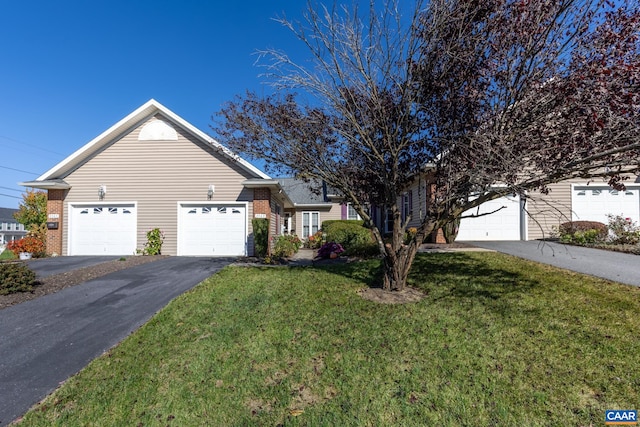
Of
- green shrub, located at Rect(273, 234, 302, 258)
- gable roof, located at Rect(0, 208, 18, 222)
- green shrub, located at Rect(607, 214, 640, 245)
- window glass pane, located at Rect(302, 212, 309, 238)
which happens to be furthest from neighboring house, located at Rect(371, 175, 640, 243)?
gable roof, located at Rect(0, 208, 18, 222)

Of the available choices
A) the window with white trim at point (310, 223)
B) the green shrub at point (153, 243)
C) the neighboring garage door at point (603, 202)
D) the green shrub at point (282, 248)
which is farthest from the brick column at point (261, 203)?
the neighboring garage door at point (603, 202)

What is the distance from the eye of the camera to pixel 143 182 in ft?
45.1

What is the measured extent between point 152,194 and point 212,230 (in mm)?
2919

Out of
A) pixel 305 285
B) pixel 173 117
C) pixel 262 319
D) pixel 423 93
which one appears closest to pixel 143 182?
pixel 173 117

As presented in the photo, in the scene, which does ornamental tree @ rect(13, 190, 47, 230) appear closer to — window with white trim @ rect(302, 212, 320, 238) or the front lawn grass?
window with white trim @ rect(302, 212, 320, 238)

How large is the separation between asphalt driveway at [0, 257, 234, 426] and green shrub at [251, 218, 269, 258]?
3941mm

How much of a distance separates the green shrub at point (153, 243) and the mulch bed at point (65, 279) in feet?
5.50

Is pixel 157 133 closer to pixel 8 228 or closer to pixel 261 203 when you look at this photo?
pixel 261 203

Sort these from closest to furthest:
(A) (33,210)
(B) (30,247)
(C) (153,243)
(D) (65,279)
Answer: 1. (D) (65,279)
2. (B) (30,247)
3. (C) (153,243)
4. (A) (33,210)

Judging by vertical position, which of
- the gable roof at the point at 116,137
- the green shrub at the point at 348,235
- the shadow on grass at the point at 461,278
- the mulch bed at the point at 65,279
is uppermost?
the gable roof at the point at 116,137

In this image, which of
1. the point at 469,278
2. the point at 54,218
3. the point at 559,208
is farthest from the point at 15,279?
the point at 559,208

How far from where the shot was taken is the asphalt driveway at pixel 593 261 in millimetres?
6777

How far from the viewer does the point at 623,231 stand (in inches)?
480

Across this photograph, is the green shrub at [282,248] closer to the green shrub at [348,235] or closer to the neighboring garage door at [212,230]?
the neighboring garage door at [212,230]
